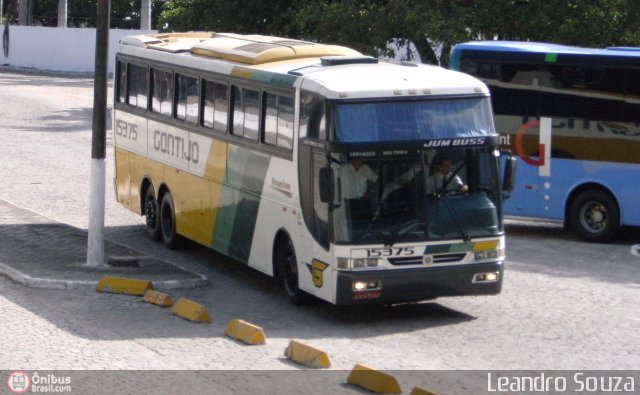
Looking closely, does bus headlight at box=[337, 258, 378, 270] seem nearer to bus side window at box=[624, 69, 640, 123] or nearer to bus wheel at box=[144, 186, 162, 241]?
bus wheel at box=[144, 186, 162, 241]

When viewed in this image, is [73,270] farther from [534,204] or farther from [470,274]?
[534,204]

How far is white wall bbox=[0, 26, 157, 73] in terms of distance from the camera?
6562 centimetres

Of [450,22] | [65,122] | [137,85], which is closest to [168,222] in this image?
[137,85]

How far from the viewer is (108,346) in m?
11.4

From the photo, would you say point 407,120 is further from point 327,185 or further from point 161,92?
point 161,92

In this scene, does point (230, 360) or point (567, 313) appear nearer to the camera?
point (230, 360)

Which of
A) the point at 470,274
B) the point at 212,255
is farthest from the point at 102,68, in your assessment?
the point at 470,274

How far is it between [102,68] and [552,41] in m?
14.7

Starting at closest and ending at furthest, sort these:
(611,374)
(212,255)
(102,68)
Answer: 1. (611,374)
2. (102,68)
3. (212,255)

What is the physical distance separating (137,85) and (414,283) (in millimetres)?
8032

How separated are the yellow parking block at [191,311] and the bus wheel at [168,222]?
473cm

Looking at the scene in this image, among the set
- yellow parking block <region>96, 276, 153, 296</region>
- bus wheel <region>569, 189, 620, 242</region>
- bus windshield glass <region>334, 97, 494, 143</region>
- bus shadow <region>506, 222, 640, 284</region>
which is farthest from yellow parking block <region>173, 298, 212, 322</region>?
bus wheel <region>569, 189, 620, 242</region>

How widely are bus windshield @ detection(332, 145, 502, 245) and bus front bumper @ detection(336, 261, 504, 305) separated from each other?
1.12 ft

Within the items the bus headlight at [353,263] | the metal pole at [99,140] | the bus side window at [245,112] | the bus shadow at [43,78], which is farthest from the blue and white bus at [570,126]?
the bus shadow at [43,78]
